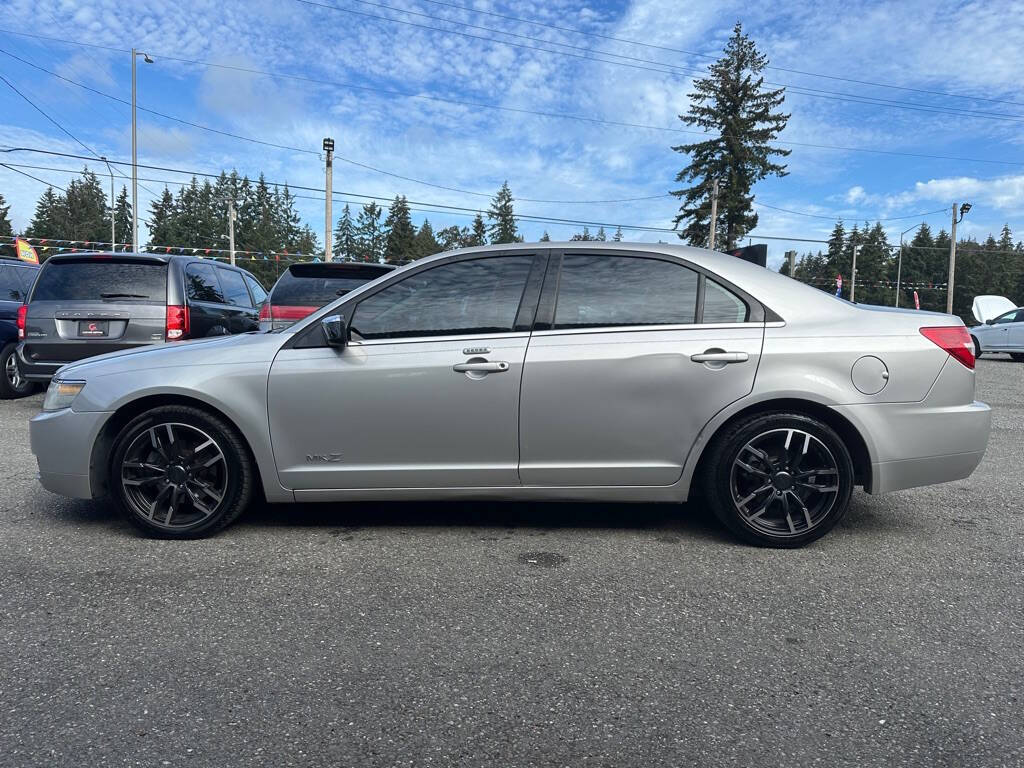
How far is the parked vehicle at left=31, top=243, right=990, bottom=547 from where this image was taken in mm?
3609

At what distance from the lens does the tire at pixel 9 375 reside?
342 inches

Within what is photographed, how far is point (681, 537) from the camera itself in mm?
3854

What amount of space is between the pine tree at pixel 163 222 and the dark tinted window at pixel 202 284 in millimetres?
101183

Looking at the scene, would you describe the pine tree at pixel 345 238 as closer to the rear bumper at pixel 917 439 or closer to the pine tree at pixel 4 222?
the pine tree at pixel 4 222

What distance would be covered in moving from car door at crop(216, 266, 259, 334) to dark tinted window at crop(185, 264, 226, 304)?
0.51 feet

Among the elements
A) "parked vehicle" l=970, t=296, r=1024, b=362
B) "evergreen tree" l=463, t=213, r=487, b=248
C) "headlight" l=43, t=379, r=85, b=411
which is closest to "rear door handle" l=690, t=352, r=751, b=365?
"headlight" l=43, t=379, r=85, b=411

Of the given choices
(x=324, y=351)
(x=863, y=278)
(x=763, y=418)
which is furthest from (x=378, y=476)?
(x=863, y=278)

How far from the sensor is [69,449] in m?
3.77

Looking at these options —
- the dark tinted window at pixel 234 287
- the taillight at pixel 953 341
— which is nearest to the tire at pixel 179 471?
the taillight at pixel 953 341

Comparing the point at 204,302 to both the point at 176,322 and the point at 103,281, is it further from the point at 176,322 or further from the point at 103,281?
the point at 103,281

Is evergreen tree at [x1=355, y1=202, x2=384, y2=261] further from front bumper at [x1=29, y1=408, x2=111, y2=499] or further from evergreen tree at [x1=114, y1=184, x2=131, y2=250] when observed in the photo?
front bumper at [x1=29, y1=408, x2=111, y2=499]

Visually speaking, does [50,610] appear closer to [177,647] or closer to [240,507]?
[177,647]

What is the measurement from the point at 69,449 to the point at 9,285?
7.14 m

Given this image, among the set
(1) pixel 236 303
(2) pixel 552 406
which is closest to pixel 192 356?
(2) pixel 552 406
